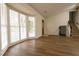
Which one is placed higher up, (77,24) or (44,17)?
(44,17)

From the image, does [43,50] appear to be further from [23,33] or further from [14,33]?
[23,33]

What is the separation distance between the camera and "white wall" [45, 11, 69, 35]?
1203 centimetres

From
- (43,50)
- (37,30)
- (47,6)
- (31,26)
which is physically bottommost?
(43,50)

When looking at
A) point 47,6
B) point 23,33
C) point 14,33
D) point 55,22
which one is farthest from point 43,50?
point 55,22

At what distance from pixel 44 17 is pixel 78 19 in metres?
4.24

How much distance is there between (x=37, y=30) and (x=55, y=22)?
166 inches

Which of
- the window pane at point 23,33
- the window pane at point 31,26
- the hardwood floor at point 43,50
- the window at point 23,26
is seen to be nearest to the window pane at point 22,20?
the window at point 23,26

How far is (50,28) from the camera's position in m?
12.4

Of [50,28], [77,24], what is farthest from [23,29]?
[77,24]

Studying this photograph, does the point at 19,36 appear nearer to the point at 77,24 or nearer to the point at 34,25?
the point at 34,25

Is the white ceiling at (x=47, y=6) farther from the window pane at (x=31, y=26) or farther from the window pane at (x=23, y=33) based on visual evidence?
the window pane at (x=23, y=33)

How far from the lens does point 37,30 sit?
8641mm

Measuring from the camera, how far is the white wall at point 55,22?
1203 centimetres

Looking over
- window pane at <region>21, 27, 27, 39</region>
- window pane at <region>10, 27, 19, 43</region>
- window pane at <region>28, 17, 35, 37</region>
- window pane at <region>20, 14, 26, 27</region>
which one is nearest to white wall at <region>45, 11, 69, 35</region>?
window pane at <region>28, 17, 35, 37</region>
